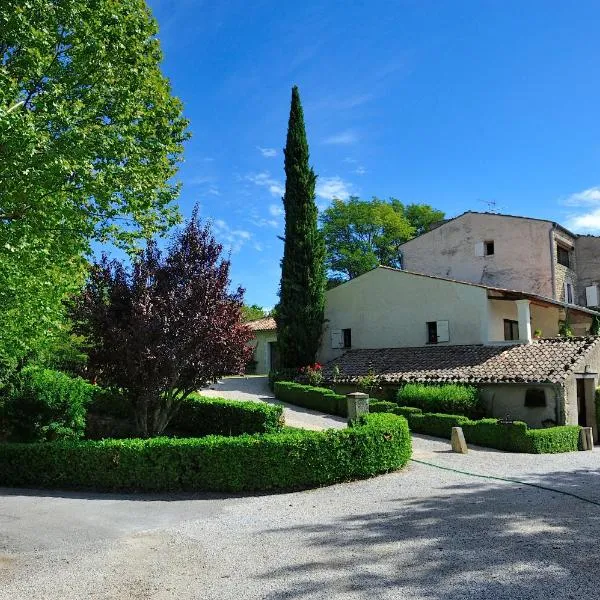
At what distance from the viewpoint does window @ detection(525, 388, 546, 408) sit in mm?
19203

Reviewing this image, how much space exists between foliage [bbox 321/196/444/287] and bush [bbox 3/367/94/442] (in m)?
32.5

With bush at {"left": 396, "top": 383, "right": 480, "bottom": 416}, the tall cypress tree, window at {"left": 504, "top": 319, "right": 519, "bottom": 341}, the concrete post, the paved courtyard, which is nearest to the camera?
the paved courtyard

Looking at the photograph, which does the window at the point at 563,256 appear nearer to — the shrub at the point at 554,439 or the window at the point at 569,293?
the window at the point at 569,293

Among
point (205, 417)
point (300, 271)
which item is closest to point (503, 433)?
point (205, 417)

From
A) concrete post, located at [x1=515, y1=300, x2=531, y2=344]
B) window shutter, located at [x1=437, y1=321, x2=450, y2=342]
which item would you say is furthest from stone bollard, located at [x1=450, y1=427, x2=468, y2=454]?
window shutter, located at [x1=437, y1=321, x2=450, y2=342]

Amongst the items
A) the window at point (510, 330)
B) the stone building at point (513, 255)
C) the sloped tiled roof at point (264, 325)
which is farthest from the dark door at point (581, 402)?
the sloped tiled roof at point (264, 325)

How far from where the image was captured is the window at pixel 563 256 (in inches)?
1264

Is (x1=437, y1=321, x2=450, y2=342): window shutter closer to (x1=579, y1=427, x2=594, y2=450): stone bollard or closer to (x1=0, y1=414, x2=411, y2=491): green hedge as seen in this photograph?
(x1=579, y1=427, x2=594, y2=450): stone bollard

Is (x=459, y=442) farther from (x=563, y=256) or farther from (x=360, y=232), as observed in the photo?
(x=360, y=232)

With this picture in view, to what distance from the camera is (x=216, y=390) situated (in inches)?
A: 992

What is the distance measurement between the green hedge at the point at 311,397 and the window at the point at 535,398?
21.6 ft

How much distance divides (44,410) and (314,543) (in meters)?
10.2

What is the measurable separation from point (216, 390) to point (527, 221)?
20.0m

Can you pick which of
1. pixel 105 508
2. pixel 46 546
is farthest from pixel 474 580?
pixel 105 508
